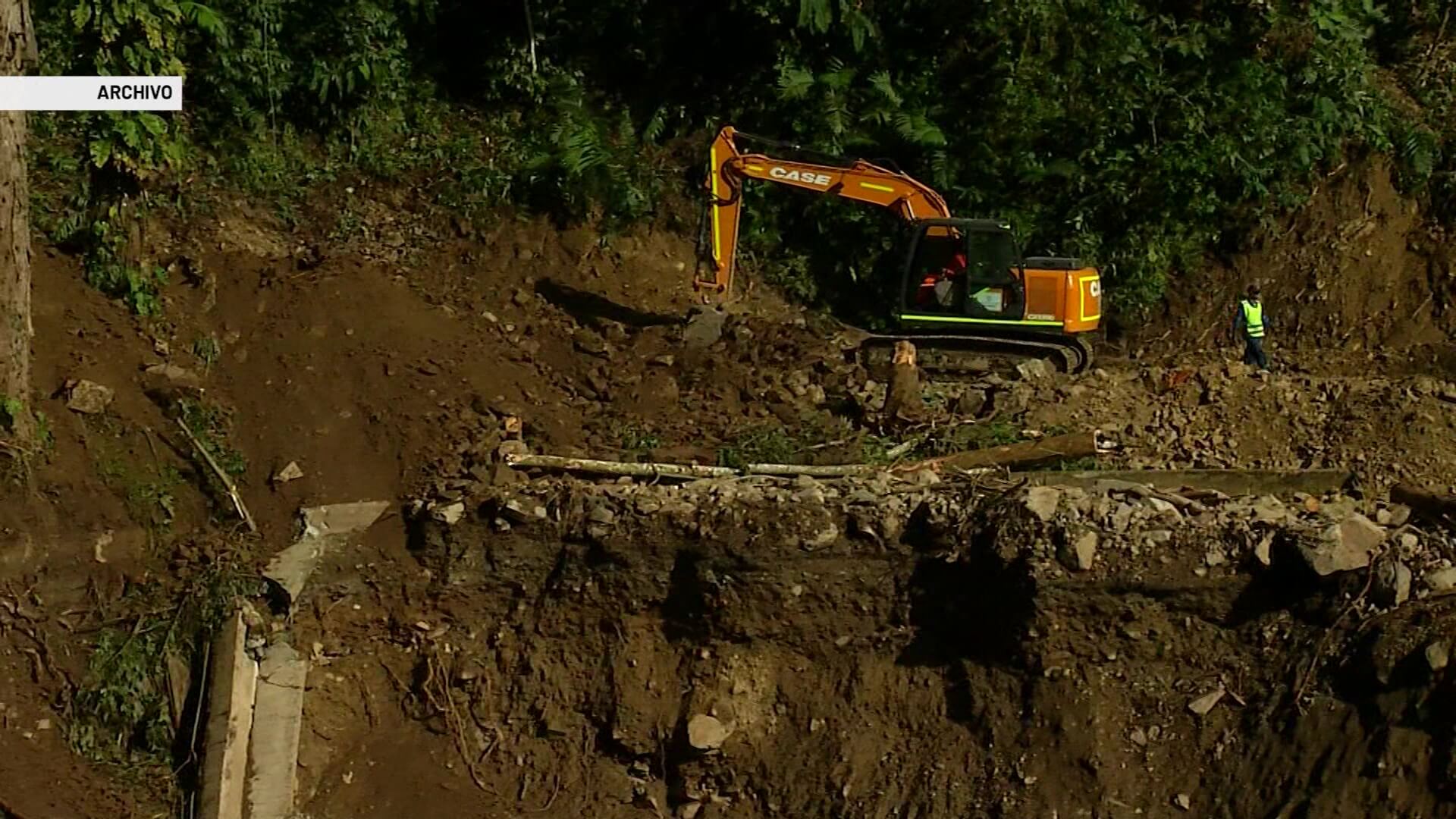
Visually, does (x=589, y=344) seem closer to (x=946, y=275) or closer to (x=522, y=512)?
(x=522, y=512)

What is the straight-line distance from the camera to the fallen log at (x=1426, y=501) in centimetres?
811

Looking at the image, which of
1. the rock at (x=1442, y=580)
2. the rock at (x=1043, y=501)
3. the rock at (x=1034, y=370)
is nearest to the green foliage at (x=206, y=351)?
the rock at (x=1043, y=501)

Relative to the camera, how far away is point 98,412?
9250 mm

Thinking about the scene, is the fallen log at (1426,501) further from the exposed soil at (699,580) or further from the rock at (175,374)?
the rock at (175,374)

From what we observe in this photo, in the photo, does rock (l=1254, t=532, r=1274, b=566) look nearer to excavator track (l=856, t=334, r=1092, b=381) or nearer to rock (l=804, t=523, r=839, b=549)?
rock (l=804, t=523, r=839, b=549)

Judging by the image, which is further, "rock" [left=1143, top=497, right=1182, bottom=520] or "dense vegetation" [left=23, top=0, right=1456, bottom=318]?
"dense vegetation" [left=23, top=0, right=1456, bottom=318]

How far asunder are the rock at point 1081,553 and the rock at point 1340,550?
1.08m

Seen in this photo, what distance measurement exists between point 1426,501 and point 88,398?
8.91m

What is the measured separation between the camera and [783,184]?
11750 mm

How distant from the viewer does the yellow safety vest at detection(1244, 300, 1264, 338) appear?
11.5 m

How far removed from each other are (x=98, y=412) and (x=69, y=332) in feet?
2.75

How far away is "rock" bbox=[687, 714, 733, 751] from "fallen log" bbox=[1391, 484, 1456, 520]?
452 centimetres
